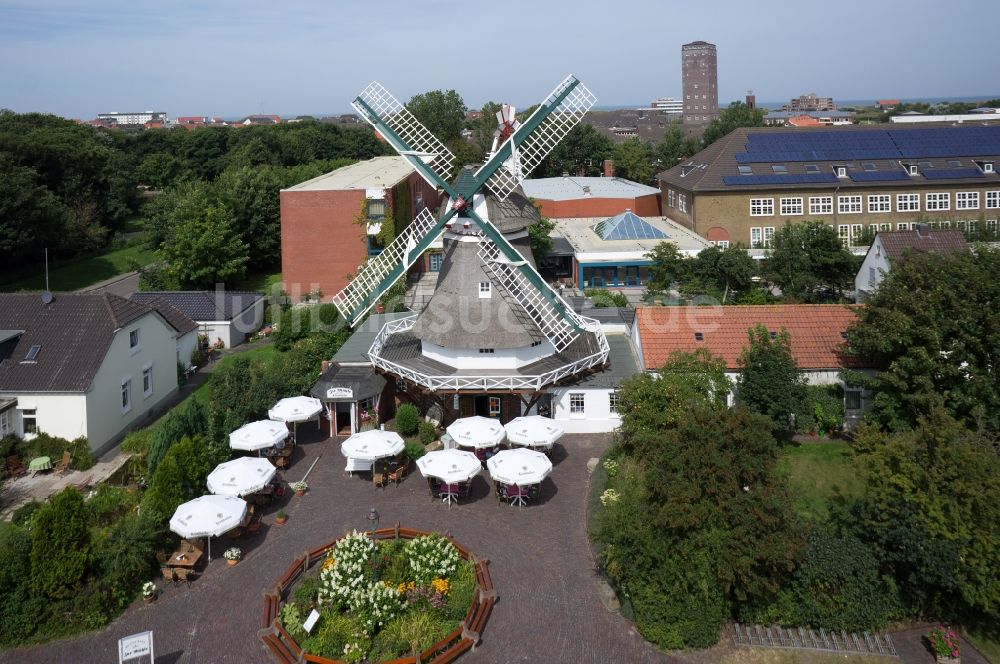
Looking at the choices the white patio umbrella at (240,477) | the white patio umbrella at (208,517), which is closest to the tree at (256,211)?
the white patio umbrella at (240,477)

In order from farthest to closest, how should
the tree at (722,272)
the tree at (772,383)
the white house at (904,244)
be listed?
the tree at (722,272)
the white house at (904,244)
the tree at (772,383)

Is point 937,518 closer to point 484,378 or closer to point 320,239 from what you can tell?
point 484,378

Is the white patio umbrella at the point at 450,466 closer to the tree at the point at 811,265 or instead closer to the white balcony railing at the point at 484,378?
the white balcony railing at the point at 484,378

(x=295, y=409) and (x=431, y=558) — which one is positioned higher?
(x=295, y=409)

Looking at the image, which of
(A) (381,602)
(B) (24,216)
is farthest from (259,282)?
(A) (381,602)

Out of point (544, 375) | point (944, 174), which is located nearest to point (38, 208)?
point (544, 375)

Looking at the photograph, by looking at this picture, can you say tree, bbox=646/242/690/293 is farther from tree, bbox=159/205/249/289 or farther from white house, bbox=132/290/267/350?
tree, bbox=159/205/249/289
